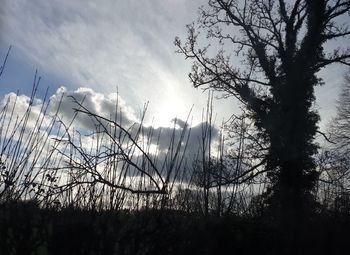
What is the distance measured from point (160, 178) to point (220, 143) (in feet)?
6.16

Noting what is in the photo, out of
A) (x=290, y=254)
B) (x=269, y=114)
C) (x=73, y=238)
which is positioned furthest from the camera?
(x=269, y=114)

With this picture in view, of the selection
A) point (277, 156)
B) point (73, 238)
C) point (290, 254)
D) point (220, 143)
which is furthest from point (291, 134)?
point (73, 238)

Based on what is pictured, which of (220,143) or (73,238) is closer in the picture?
(73,238)

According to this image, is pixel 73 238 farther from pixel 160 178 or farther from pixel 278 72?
pixel 278 72

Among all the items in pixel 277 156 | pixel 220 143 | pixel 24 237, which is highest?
pixel 277 156

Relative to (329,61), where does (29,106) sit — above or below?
below

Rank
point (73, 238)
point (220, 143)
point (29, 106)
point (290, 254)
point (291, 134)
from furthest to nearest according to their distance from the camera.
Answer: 1. point (291, 134)
2. point (220, 143)
3. point (29, 106)
4. point (290, 254)
5. point (73, 238)

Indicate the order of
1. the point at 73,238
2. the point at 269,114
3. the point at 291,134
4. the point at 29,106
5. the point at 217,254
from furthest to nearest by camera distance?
the point at 269,114 < the point at 291,134 < the point at 29,106 < the point at 217,254 < the point at 73,238

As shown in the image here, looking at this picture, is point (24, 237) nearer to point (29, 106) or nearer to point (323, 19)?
point (29, 106)

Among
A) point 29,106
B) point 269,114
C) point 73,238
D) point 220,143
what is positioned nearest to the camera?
point 73,238

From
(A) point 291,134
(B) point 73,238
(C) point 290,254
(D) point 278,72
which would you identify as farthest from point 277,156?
(B) point 73,238

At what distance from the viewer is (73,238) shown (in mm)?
2652

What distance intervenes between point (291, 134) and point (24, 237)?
39.9 feet

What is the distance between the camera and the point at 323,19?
49.1ft
